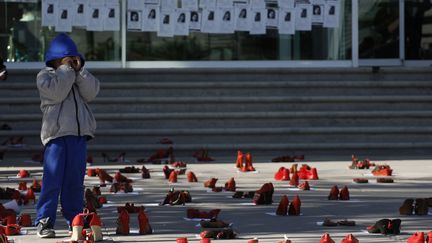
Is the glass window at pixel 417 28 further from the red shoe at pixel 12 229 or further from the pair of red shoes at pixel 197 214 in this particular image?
the red shoe at pixel 12 229

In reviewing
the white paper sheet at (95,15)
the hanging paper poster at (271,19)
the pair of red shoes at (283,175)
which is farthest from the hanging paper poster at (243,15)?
the pair of red shoes at (283,175)

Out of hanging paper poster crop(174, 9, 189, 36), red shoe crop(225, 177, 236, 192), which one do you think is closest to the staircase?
hanging paper poster crop(174, 9, 189, 36)

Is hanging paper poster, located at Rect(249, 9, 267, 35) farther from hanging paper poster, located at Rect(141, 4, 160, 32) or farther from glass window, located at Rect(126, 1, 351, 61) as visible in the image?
hanging paper poster, located at Rect(141, 4, 160, 32)

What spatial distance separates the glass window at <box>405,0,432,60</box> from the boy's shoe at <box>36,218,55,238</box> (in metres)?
11.3

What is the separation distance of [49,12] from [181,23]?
7.10 feet

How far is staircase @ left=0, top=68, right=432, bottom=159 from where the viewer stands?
15.9 metres

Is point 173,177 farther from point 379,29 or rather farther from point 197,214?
point 379,29

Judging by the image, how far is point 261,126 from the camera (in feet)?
53.2

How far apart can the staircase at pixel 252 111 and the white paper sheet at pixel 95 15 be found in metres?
1.01

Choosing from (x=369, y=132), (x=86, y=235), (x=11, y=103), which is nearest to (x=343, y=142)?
(x=369, y=132)

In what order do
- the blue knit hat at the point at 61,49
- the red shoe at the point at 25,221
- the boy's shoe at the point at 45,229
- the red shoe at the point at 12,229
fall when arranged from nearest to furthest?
the boy's shoe at the point at 45,229 → the red shoe at the point at 12,229 → the blue knit hat at the point at 61,49 → the red shoe at the point at 25,221

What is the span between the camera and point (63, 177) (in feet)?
28.2

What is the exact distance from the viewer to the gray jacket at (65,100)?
8.48 meters

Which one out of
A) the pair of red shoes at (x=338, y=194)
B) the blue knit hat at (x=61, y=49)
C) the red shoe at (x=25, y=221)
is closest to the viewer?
the blue knit hat at (x=61, y=49)
